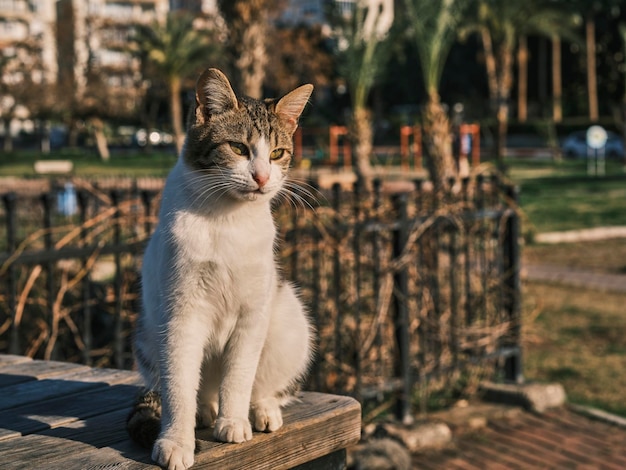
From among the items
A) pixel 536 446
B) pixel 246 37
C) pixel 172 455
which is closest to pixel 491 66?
pixel 246 37

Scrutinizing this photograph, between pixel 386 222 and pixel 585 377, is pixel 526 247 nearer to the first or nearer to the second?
pixel 585 377

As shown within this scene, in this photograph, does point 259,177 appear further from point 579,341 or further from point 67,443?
point 579,341

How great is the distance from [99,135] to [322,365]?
49101mm

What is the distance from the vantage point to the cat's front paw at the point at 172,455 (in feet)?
6.94

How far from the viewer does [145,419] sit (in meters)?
2.34

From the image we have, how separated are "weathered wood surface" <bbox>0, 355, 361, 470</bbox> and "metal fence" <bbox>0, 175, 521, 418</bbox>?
7.16ft

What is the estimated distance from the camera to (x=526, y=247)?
48.0 feet

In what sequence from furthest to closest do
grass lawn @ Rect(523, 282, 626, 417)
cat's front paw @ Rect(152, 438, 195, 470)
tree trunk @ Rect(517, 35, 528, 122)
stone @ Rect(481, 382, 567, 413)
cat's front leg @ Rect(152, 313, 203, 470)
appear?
tree trunk @ Rect(517, 35, 528, 122)
grass lawn @ Rect(523, 282, 626, 417)
stone @ Rect(481, 382, 567, 413)
cat's front leg @ Rect(152, 313, 203, 470)
cat's front paw @ Rect(152, 438, 195, 470)

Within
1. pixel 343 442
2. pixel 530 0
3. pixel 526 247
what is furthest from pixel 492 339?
pixel 530 0

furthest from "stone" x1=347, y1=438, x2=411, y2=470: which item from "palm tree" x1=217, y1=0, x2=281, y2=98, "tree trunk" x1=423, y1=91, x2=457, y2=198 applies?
"tree trunk" x1=423, y1=91, x2=457, y2=198

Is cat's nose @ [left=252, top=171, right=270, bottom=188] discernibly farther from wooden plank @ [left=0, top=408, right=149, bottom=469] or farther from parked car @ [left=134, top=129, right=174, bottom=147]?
parked car @ [left=134, top=129, right=174, bottom=147]

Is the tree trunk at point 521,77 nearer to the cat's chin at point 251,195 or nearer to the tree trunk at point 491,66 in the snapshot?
the tree trunk at point 491,66

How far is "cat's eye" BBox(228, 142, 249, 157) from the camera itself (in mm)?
2344

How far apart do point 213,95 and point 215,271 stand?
0.47 metres
